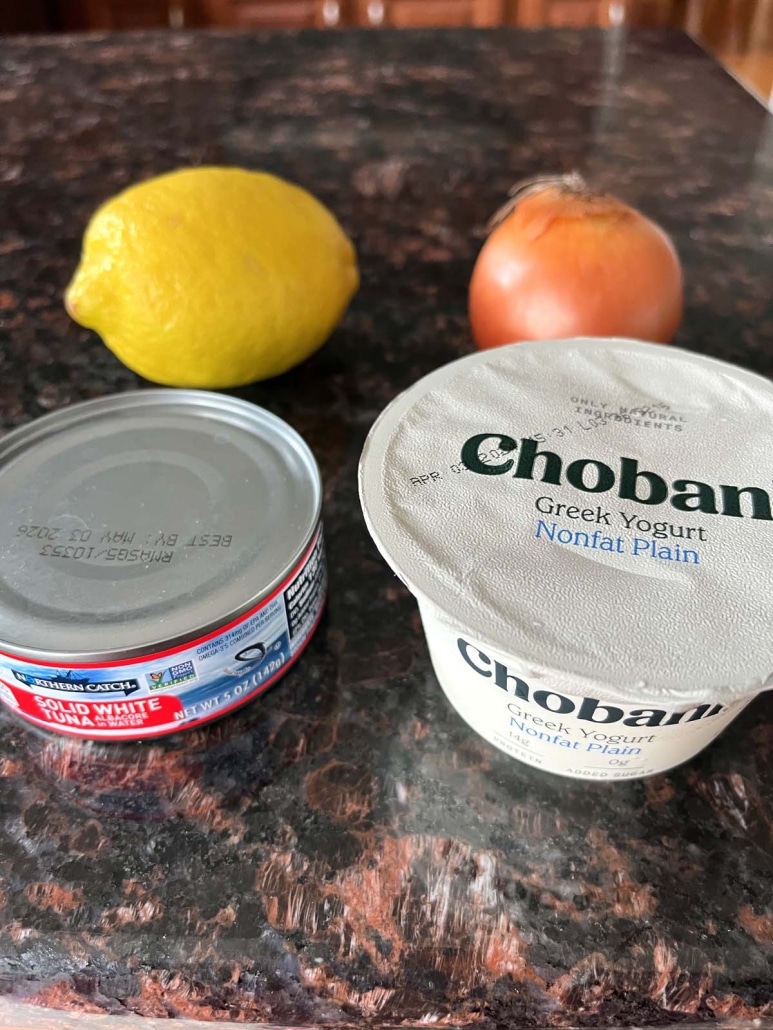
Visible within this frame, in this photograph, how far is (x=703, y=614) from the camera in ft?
1.19

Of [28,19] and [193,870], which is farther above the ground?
[28,19]

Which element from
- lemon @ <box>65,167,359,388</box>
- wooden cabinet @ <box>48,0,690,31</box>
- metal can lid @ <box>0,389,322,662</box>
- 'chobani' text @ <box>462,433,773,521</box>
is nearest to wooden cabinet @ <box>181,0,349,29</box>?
wooden cabinet @ <box>48,0,690,31</box>

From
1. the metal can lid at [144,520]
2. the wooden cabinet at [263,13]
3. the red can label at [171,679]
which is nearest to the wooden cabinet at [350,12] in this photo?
the wooden cabinet at [263,13]

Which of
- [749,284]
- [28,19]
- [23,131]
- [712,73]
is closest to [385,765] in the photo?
[749,284]

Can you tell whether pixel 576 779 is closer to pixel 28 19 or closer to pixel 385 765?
pixel 385 765

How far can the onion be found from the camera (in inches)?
24.2

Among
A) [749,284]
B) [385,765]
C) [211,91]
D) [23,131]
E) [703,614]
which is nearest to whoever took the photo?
[703,614]

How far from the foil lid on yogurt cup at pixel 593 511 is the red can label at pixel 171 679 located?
0.10 m

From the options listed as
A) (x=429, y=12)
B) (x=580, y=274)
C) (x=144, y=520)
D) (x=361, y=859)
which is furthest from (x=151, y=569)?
(x=429, y=12)

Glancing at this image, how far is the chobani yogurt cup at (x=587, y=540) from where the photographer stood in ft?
1.16

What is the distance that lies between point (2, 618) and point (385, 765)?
236 mm

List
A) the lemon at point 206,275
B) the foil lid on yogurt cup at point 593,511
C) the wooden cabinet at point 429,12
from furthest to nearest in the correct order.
Answer: the wooden cabinet at point 429,12 < the lemon at point 206,275 < the foil lid on yogurt cup at point 593,511

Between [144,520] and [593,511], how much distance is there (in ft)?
0.90

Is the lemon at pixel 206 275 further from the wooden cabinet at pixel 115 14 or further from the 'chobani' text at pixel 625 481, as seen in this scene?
the wooden cabinet at pixel 115 14
